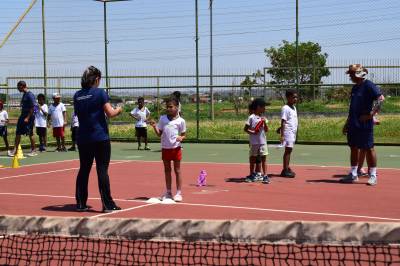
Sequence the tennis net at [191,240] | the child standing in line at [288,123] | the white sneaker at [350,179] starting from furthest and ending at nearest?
the child standing in line at [288,123] → the white sneaker at [350,179] → the tennis net at [191,240]

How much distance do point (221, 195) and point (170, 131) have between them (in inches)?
55.0

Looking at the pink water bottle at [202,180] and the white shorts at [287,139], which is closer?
the pink water bottle at [202,180]

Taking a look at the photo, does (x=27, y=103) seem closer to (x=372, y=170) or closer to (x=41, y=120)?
(x=41, y=120)

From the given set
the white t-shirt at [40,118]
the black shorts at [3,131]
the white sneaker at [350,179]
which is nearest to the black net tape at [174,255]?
the white sneaker at [350,179]

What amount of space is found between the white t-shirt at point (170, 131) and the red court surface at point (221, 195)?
0.79 m

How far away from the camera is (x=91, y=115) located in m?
8.91

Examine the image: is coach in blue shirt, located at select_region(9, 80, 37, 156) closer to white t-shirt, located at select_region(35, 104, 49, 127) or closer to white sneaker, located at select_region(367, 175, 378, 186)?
white t-shirt, located at select_region(35, 104, 49, 127)

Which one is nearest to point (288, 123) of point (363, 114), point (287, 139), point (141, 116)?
point (287, 139)

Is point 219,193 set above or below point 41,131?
below

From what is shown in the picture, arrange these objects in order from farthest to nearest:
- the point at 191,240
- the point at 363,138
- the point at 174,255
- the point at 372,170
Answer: the point at 363,138 → the point at 372,170 → the point at 174,255 → the point at 191,240

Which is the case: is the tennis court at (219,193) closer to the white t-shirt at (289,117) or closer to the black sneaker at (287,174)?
the black sneaker at (287,174)

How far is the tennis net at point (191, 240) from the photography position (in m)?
4.62

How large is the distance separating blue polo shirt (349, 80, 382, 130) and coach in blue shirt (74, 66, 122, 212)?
14.2 ft

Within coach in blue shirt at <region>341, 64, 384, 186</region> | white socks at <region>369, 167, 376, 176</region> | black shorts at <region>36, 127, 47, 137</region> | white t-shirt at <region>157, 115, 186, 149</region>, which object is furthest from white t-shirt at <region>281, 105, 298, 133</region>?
black shorts at <region>36, 127, 47, 137</region>
